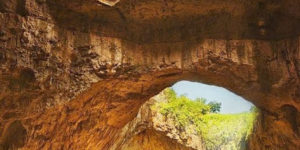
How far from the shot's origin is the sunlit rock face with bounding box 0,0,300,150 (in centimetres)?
536

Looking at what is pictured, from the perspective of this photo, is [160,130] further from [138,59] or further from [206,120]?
[138,59]

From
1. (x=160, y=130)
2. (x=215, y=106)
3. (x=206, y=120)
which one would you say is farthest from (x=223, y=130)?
(x=215, y=106)

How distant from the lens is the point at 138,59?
603cm

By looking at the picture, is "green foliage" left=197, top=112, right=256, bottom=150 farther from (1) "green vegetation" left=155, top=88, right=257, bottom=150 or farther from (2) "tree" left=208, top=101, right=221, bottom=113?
(2) "tree" left=208, top=101, right=221, bottom=113

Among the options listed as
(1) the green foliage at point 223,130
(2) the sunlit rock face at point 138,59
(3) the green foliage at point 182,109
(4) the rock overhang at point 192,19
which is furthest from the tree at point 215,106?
(4) the rock overhang at point 192,19

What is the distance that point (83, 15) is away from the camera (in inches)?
226

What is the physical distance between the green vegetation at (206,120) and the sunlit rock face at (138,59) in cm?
309

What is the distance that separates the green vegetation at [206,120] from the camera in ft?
31.7

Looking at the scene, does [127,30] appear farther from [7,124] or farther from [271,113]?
[271,113]

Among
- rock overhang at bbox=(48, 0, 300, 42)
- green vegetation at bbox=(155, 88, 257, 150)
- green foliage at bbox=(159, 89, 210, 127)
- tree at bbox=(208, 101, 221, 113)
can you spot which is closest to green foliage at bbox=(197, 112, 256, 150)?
green vegetation at bbox=(155, 88, 257, 150)

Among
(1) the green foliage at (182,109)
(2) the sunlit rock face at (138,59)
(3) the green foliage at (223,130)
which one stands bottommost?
(3) the green foliage at (223,130)

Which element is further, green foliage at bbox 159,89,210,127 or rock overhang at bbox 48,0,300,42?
green foliage at bbox 159,89,210,127

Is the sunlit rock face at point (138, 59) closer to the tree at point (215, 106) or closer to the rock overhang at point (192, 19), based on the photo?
the rock overhang at point (192, 19)

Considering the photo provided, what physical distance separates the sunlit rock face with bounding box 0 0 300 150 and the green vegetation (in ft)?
10.2
